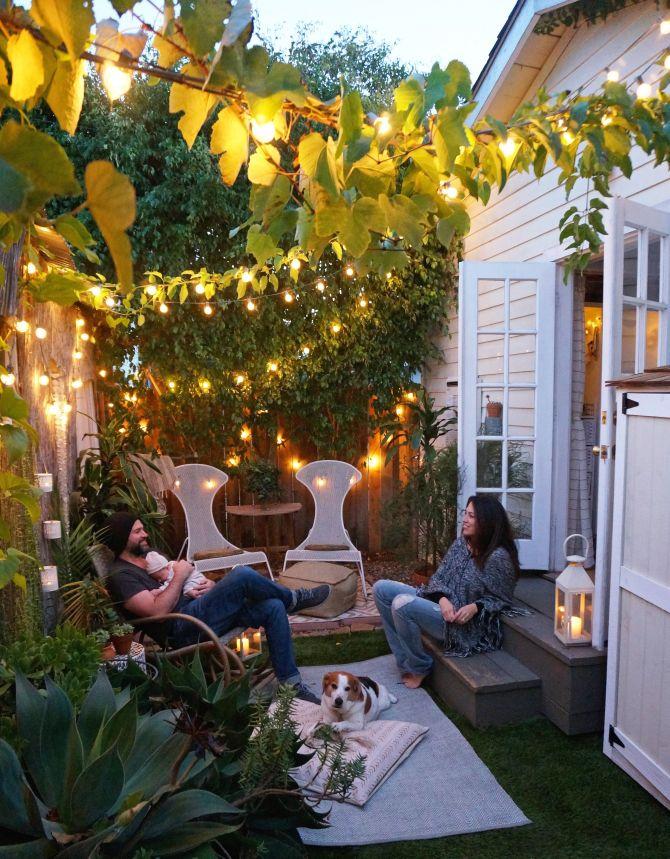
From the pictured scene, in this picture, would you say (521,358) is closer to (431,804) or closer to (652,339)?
(652,339)

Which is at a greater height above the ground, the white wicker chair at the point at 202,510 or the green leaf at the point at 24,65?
the green leaf at the point at 24,65

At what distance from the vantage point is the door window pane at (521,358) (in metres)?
4.28

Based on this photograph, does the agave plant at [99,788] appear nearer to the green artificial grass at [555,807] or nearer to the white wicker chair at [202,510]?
the green artificial grass at [555,807]

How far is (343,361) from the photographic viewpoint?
19.7 ft

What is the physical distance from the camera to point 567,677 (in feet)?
9.44

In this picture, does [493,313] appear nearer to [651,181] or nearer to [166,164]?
[651,181]

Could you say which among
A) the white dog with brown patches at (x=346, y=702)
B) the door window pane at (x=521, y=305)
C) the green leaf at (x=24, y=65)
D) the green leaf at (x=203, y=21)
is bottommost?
the white dog with brown patches at (x=346, y=702)

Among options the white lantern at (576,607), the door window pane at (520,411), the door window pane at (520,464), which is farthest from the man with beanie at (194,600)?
the door window pane at (520,411)

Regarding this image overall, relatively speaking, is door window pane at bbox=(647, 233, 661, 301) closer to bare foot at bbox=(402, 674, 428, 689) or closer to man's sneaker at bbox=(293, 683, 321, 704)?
bare foot at bbox=(402, 674, 428, 689)

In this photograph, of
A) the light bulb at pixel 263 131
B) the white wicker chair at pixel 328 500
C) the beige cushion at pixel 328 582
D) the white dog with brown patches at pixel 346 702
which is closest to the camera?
the light bulb at pixel 263 131

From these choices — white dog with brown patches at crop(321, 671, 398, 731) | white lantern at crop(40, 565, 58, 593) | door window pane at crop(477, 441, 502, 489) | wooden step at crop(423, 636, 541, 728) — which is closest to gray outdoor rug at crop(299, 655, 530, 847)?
wooden step at crop(423, 636, 541, 728)

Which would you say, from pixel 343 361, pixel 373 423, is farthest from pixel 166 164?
pixel 373 423

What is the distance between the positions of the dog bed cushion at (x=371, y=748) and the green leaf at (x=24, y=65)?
2.39 meters

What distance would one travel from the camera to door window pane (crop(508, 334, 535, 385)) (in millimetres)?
4281
